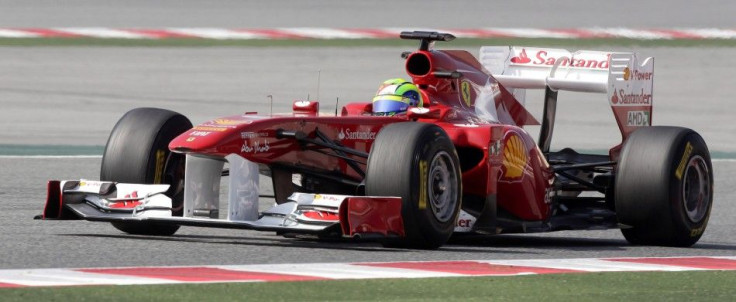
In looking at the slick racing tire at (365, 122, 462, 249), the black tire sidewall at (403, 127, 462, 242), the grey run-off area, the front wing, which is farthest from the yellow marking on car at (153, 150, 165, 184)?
the grey run-off area

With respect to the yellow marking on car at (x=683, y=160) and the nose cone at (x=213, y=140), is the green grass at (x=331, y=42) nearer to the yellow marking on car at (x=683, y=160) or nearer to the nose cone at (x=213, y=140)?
the yellow marking on car at (x=683, y=160)

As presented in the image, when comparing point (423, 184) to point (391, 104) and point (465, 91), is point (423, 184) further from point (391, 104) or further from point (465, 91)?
point (465, 91)

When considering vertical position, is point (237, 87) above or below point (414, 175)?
above

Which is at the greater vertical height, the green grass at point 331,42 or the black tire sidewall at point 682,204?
the green grass at point 331,42

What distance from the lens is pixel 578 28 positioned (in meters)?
29.6

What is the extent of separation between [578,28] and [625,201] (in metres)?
19.0

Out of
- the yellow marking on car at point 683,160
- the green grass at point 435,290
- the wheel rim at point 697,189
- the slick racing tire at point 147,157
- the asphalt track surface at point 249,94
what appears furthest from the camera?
the wheel rim at point 697,189

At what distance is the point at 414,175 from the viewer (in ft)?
32.0

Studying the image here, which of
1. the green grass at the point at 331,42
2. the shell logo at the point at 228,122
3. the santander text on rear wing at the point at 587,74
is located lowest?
the shell logo at the point at 228,122

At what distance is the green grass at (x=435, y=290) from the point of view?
7621 mm

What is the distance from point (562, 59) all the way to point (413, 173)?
119 inches

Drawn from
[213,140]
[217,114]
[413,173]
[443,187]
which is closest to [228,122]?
[213,140]

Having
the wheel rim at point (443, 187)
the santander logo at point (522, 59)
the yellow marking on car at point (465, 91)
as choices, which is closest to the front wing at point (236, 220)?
the wheel rim at point (443, 187)

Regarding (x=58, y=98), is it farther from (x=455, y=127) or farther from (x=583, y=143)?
(x=455, y=127)
